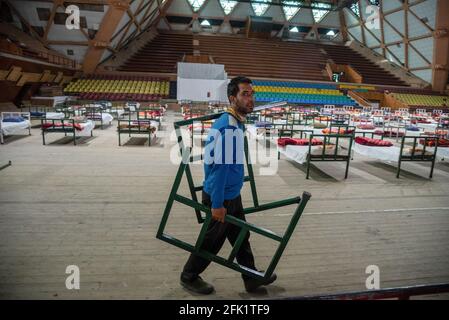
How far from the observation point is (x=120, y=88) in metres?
18.5

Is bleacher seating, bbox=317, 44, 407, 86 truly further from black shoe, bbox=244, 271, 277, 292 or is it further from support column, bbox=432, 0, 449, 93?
black shoe, bbox=244, 271, 277, 292

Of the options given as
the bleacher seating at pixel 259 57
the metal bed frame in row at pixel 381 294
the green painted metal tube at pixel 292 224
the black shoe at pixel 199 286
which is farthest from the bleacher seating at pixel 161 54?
the metal bed frame in row at pixel 381 294

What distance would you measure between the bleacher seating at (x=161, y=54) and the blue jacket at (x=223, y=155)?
826 inches

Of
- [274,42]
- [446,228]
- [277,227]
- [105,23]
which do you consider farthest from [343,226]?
[274,42]

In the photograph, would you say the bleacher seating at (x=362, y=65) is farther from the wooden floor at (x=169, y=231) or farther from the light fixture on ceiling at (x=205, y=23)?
the wooden floor at (x=169, y=231)

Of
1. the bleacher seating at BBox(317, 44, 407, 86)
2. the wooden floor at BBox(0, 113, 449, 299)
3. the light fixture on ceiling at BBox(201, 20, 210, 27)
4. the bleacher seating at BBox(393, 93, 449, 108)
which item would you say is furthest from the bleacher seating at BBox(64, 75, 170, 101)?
the bleacher seating at BBox(317, 44, 407, 86)

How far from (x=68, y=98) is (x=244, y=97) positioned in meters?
16.5

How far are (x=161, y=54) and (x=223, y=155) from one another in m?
24.8

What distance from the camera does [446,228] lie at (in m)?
3.68

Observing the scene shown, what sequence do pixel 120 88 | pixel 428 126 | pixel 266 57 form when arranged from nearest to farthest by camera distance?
pixel 428 126, pixel 120 88, pixel 266 57

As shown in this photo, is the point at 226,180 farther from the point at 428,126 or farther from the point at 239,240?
the point at 428,126

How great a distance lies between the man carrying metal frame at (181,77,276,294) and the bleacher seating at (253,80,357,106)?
17123 mm

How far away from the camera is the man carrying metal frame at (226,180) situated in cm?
209

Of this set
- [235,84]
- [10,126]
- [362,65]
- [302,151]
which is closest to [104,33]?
[10,126]
